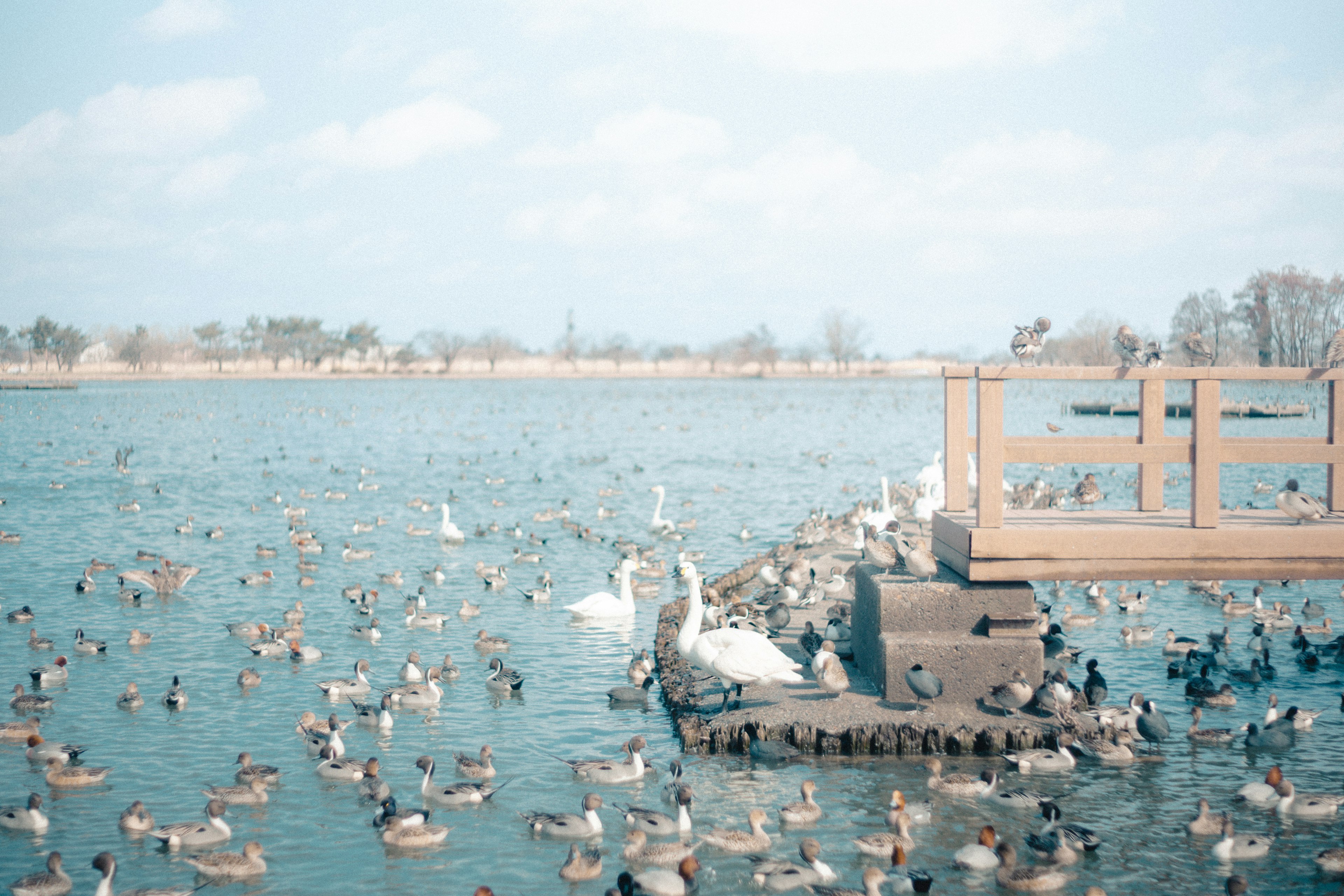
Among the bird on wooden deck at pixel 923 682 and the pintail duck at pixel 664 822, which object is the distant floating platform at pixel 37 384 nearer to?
the pintail duck at pixel 664 822

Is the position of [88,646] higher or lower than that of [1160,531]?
lower

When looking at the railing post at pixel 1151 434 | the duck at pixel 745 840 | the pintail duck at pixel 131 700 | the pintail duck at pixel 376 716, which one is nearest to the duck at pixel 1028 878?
the duck at pixel 745 840

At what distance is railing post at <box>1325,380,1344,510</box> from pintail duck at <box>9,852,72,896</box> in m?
12.4

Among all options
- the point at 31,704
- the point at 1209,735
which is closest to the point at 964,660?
the point at 1209,735

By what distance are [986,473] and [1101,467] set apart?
131ft

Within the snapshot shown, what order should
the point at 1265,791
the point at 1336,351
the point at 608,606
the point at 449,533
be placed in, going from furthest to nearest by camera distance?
the point at 449,533
the point at 608,606
the point at 1336,351
the point at 1265,791

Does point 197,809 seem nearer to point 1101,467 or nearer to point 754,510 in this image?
point 754,510

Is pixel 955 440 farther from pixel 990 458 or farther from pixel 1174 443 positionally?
pixel 1174 443

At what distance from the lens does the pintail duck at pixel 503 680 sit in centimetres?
1397

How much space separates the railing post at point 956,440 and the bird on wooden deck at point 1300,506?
3190 millimetres

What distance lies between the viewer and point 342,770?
435 inches

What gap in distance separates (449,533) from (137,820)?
17331 millimetres

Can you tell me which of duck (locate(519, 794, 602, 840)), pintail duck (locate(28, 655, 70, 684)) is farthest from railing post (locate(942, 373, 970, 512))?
pintail duck (locate(28, 655, 70, 684))

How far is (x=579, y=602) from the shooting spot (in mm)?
18578
